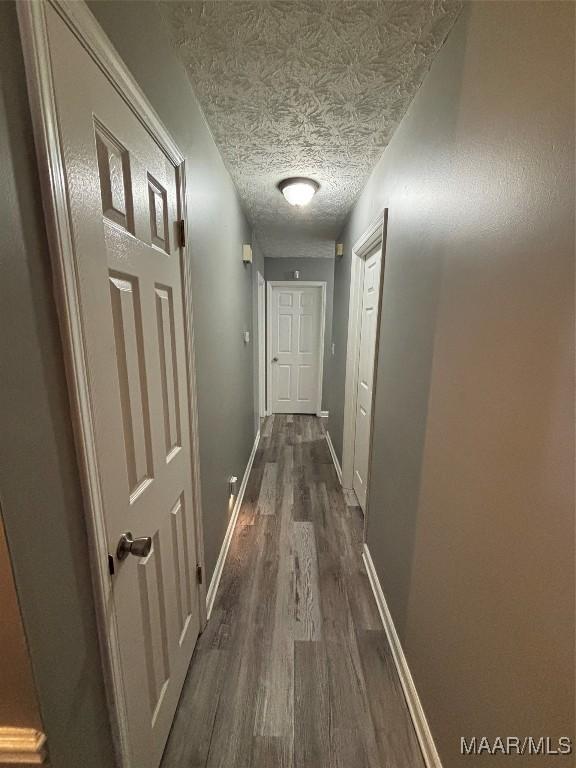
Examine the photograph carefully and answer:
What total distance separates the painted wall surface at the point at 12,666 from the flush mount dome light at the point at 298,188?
7.26 feet

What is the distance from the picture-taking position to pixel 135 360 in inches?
33.2

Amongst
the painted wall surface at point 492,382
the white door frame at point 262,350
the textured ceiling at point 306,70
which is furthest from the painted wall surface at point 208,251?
the white door frame at point 262,350

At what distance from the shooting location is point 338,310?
132 inches

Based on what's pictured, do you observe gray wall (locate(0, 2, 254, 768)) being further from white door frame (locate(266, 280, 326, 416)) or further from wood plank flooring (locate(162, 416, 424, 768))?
white door frame (locate(266, 280, 326, 416))

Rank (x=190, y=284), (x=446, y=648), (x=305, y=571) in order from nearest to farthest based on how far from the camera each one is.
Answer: (x=446, y=648) → (x=190, y=284) → (x=305, y=571)

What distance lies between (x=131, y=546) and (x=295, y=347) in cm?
409

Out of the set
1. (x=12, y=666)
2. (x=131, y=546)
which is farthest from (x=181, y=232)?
(x=12, y=666)

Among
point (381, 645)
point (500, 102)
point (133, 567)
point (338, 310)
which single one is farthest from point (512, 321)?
point (338, 310)

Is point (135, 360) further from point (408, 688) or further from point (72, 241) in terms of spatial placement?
point (408, 688)

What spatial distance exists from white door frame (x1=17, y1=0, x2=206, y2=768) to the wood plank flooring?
1.68 feet

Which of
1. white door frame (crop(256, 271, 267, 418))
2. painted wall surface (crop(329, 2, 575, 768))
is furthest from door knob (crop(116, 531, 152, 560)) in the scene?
white door frame (crop(256, 271, 267, 418))

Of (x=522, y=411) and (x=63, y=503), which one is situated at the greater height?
(x=522, y=411)

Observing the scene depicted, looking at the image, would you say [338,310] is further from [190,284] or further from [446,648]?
[446,648]

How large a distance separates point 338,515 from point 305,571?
65 cm
